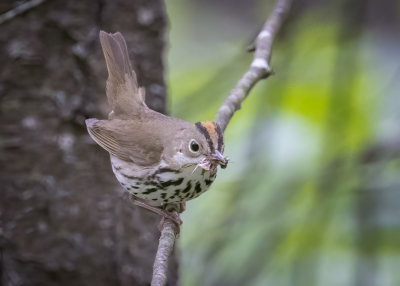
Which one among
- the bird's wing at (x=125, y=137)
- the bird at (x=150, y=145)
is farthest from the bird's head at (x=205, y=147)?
the bird's wing at (x=125, y=137)

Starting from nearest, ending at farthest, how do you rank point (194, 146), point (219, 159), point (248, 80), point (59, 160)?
point (219, 159) < point (194, 146) < point (248, 80) < point (59, 160)

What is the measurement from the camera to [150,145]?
9.52 ft

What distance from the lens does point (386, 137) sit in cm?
353

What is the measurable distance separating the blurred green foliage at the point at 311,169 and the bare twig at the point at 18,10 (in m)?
1.22

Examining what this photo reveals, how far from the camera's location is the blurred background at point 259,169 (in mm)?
3334

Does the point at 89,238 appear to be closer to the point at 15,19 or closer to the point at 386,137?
the point at 15,19

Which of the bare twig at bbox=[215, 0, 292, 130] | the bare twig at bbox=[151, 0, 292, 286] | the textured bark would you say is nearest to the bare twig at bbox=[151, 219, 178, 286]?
the bare twig at bbox=[151, 0, 292, 286]

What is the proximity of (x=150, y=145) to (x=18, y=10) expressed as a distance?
113 cm

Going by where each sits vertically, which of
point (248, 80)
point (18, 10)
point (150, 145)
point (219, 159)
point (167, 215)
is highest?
point (18, 10)

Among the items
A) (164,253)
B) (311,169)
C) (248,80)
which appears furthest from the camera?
(311,169)

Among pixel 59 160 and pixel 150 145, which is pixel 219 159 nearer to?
pixel 150 145

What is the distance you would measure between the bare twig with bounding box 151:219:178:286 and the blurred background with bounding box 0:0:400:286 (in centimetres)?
90

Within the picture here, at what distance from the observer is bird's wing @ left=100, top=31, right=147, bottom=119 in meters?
3.13

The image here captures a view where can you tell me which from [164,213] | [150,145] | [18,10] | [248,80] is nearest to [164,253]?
[164,213]
